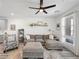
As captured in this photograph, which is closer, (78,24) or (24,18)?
(78,24)

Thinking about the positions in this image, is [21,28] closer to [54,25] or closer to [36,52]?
[54,25]

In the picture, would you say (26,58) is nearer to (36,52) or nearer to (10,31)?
(36,52)

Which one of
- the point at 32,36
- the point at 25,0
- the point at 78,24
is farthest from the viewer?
the point at 32,36

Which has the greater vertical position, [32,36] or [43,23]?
[43,23]

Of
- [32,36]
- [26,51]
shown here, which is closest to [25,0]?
[26,51]

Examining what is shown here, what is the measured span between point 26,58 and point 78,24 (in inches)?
129

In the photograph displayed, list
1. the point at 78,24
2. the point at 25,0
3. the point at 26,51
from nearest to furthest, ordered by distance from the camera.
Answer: the point at 25,0, the point at 26,51, the point at 78,24

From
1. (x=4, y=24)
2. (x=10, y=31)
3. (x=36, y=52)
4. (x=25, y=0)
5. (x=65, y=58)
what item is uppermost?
(x=25, y=0)

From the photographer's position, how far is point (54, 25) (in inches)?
421

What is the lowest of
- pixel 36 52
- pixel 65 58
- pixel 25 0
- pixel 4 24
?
pixel 65 58

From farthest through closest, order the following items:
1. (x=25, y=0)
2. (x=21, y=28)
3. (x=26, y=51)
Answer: (x=21, y=28) → (x=26, y=51) → (x=25, y=0)

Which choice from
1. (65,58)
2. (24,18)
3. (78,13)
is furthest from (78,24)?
(24,18)

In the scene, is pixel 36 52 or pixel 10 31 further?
pixel 10 31

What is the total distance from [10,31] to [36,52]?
20.6 ft
